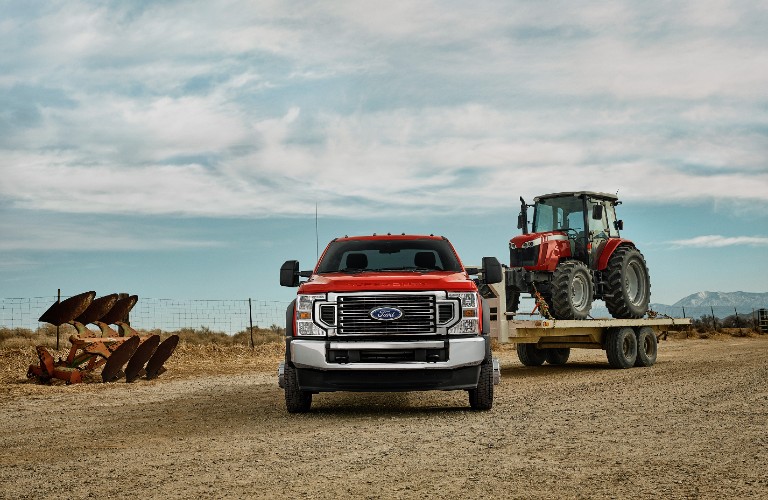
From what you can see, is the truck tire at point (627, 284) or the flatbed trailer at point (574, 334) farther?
the truck tire at point (627, 284)

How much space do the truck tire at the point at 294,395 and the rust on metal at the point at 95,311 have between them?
26.6 ft

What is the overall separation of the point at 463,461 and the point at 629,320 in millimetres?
12276

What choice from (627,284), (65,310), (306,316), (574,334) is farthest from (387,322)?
(627,284)

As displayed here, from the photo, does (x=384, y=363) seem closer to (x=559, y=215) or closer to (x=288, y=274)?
(x=288, y=274)

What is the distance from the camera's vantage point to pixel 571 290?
17141 mm

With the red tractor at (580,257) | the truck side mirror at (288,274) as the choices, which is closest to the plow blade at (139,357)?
the truck side mirror at (288,274)

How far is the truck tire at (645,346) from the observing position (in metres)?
19.5

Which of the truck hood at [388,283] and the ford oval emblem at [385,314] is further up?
the truck hood at [388,283]

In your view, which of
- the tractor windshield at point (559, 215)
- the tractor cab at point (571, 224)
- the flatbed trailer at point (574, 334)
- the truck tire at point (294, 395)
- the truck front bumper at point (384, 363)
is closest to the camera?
the truck front bumper at point (384, 363)

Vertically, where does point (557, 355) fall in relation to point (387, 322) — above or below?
below

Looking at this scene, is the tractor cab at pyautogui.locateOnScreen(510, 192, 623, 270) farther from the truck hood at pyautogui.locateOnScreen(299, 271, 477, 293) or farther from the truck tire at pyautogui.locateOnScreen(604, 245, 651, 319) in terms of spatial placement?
the truck hood at pyautogui.locateOnScreen(299, 271, 477, 293)

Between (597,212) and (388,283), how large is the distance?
30.9 ft

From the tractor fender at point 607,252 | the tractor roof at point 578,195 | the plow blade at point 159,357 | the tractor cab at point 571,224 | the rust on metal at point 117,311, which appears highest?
the tractor roof at point 578,195

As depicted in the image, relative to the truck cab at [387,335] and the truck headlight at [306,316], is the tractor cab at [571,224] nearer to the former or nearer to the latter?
the truck cab at [387,335]
